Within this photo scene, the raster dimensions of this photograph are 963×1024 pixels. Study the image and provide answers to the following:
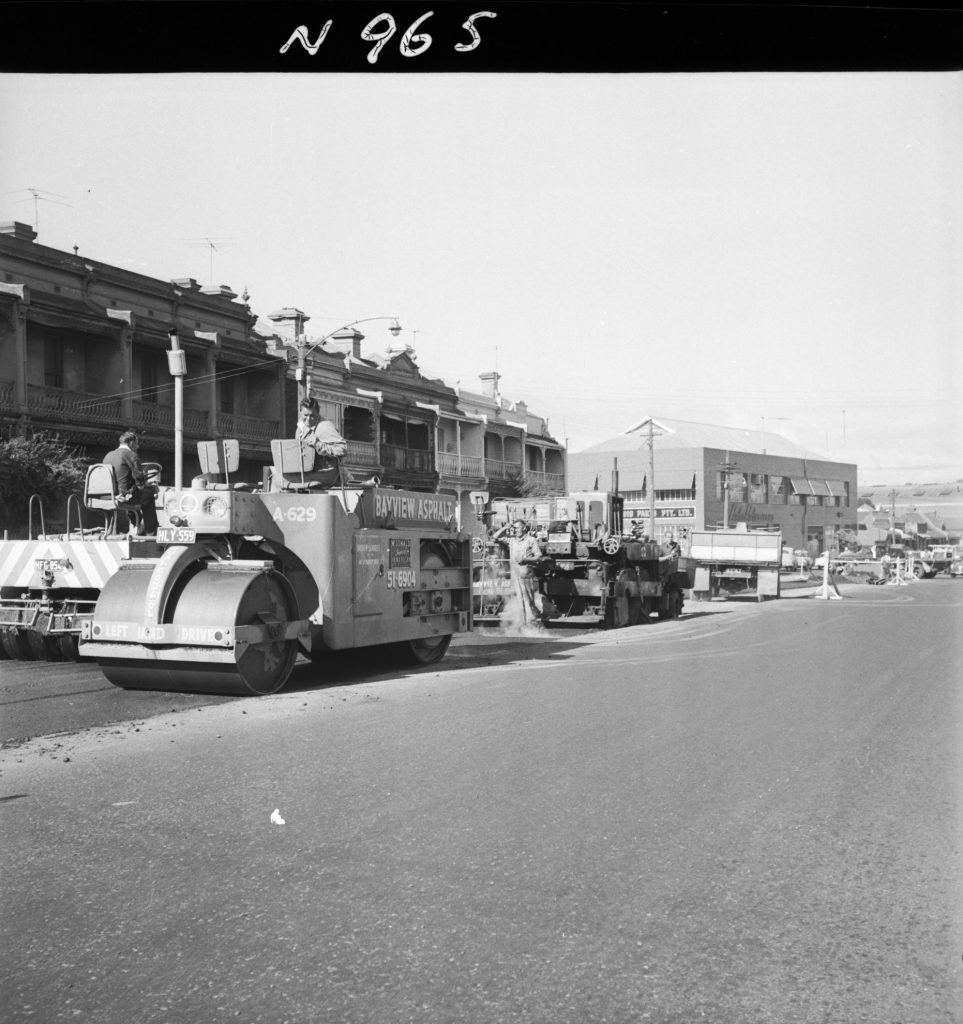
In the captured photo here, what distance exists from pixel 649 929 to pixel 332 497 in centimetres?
690

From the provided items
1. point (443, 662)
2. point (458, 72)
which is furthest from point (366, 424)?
point (458, 72)

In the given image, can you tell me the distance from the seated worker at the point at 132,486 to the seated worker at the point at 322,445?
1.65 m

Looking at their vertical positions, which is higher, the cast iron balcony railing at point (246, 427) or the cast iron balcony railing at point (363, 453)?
the cast iron balcony railing at point (246, 427)

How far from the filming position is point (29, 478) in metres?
18.3

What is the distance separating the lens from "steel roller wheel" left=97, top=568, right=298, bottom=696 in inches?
355

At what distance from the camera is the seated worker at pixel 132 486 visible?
10859 mm

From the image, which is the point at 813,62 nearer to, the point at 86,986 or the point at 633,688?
the point at 86,986

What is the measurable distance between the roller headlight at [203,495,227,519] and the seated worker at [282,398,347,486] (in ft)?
3.80

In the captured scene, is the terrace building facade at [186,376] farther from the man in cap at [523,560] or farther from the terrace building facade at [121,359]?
the man in cap at [523,560]

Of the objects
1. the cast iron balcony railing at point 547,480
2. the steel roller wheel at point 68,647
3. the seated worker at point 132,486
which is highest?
the cast iron balcony railing at point 547,480

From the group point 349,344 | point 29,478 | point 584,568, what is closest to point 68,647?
point 29,478

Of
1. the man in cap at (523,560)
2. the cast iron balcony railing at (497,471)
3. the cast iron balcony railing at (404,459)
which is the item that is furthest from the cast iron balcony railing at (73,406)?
the cast iron balcony railing at (497,471)

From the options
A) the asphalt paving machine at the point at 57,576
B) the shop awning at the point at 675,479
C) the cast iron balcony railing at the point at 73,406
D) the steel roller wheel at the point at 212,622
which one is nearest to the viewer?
the steel roller wheel at the point at 212,622

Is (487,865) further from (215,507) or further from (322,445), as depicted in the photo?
(322,445)
